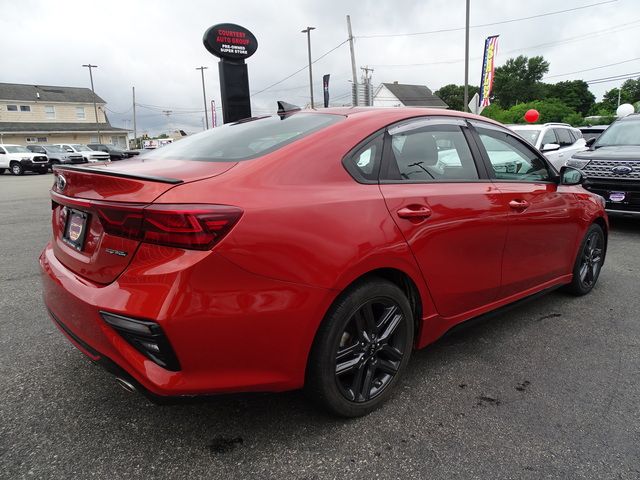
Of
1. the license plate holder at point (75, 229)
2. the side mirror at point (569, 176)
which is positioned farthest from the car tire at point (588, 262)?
the license plate holder at point (75, 229)

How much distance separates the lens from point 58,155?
28.1 meters

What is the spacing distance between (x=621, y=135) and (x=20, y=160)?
2859cm

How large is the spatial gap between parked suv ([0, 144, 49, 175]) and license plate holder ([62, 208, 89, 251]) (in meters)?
28.0

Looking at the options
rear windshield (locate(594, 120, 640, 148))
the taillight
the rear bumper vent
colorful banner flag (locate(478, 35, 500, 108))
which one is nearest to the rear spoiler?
the taillight

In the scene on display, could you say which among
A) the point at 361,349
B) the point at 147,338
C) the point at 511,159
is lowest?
the point at 361,349

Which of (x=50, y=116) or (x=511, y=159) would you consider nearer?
(x=511, y=159)

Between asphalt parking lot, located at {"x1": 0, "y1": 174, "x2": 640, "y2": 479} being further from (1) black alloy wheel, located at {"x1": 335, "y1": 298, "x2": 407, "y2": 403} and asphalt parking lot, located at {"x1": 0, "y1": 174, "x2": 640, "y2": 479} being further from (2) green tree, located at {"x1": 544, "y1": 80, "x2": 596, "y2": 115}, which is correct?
(2) green tree, located at {"x1": 544, "y1": 80, "x2": 596, "y2": 115}

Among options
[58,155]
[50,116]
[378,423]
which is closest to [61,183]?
[378,423]

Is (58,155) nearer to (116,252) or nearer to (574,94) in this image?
(116,252)

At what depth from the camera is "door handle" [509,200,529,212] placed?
2.93 m

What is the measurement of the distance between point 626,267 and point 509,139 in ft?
9.04

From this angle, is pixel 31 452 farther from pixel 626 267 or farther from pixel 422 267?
pixel 626 267

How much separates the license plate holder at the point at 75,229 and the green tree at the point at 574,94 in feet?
288

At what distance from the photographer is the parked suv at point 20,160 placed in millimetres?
25656
